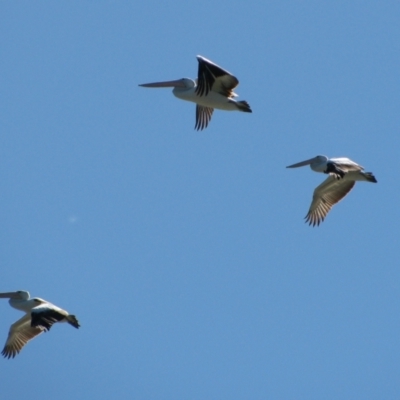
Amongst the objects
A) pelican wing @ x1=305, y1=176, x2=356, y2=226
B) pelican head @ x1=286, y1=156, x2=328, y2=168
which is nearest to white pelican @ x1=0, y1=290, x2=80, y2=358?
pelican head @ x1=286, y1=156, x2=328, y2=168

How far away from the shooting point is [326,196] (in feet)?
76.4

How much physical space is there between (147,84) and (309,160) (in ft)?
10.5

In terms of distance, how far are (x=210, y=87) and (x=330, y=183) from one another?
4.20 meters

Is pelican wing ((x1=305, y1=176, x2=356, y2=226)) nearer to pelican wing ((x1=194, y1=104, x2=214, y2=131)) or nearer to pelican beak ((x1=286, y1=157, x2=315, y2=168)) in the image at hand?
pelican beak ((x1=286, y1=157, x2=315, y2=168))

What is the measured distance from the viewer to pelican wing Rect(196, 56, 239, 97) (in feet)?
63.5

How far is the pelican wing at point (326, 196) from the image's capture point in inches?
901

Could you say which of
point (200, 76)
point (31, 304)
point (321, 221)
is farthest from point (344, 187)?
point (31, 304)

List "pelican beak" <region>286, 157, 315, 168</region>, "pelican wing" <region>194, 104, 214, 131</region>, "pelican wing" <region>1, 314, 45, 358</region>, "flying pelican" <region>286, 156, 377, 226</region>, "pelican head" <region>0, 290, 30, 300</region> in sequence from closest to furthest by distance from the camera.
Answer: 1. "pelican head" <region>0, 290, 30, 300</region>
2. "pelican wing" <region>1, 314, 45, 358</region>
3. "flying pelican" <region>286, 156, 377, 226</region>
4. "pelican beak" <region>286, 157, 315, 168</region>
5. "pelican wing" <region>194, 104, 214, 131</region>

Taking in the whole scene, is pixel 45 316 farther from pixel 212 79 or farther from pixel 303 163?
pixel 303 163

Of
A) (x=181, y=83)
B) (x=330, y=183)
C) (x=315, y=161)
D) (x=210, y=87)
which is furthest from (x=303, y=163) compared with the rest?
(x=210, y=87)

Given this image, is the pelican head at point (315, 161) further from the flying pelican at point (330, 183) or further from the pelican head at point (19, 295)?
the pelican head at point (19, 295)

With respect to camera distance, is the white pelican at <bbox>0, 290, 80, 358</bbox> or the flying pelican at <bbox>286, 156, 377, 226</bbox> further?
the flying pelican at <bbox>286, 156, 377, 226</bbox>

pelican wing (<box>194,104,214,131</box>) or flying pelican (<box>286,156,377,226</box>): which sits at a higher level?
pelican wing (<box>194,104,214,131</box>)

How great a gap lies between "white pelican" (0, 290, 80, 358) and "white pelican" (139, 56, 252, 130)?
163 inches
